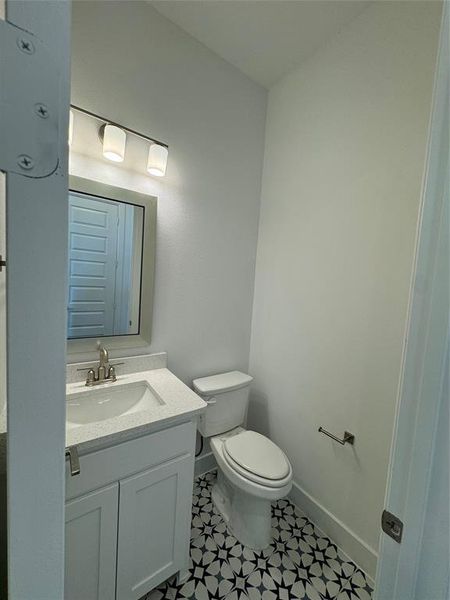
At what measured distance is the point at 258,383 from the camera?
201 cm

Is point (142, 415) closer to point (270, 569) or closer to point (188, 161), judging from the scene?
point (270, 569)

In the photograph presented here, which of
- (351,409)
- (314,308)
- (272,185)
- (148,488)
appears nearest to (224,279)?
(314,308)

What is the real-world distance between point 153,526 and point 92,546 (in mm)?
234

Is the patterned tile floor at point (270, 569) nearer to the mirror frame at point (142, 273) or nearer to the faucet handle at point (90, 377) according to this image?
the faucet handle at point (90, 377)

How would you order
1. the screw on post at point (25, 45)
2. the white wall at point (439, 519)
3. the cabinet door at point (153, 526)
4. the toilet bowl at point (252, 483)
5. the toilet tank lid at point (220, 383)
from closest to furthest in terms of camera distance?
1. the screw on post at point (25, 45)
2. the white wall at point (439, 519)
3. the cabinet door at point (153, 526)
4. the toilet bowl at point (252, 483)
5. the toilet tank lid at point (220, 383)

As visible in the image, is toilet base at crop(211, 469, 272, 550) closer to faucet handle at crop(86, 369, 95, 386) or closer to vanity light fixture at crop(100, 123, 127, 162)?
faucet handle at crop(86, 369, 95, 386)

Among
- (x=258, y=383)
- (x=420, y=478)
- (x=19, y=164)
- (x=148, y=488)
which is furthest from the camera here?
(x=258, y=383)

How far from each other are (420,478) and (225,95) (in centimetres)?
207

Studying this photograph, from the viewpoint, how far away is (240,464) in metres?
1.39

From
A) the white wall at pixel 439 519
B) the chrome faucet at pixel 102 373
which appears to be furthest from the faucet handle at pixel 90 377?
the white wall at pixel 439 519

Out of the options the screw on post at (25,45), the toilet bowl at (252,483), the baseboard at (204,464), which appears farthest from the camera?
the baseboard at (204,464)

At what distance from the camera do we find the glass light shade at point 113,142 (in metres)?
1.26

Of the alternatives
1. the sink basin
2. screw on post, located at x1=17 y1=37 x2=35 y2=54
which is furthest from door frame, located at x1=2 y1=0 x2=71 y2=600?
the sink basin

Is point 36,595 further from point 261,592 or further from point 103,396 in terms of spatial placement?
point 261,592
